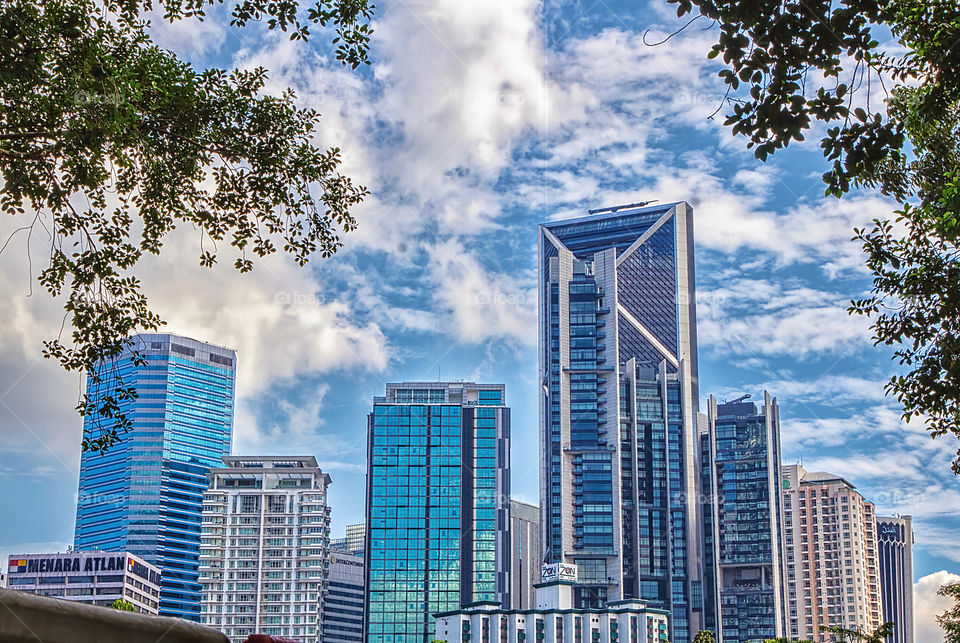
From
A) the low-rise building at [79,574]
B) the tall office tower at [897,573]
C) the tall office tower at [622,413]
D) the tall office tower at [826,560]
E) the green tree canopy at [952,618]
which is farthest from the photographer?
the tall office tower at [897,573]

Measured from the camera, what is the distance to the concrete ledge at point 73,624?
134 inches

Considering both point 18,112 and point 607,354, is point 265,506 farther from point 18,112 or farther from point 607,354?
point 18,112

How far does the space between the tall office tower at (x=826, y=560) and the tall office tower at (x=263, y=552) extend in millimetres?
61940

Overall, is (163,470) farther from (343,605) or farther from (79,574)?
(79,574)

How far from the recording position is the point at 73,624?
3.59m

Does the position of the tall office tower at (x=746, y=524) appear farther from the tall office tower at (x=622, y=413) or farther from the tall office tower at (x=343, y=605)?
the tall office tower at (x=343, y=605)

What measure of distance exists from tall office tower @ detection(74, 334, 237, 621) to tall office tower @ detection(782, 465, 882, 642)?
7909 centimetres

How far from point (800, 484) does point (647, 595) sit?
3267cm

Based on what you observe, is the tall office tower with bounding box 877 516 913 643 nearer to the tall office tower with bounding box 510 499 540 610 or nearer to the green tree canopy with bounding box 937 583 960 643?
the tall office tower with bounding box 510 499 540 610

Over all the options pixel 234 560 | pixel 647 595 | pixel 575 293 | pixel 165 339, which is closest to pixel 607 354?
pixel 575 293

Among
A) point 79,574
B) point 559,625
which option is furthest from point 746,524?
point 79,574

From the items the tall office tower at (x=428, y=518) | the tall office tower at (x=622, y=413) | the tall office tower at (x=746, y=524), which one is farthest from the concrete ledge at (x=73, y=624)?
the tall office tower at (x=428, y=518)

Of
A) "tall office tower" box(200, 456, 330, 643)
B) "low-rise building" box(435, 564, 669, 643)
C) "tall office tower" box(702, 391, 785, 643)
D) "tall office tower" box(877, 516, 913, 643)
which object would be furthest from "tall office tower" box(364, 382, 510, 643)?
"tall office tower" box(877, 516, 913, 643)

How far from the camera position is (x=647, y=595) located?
12256 centimetres
